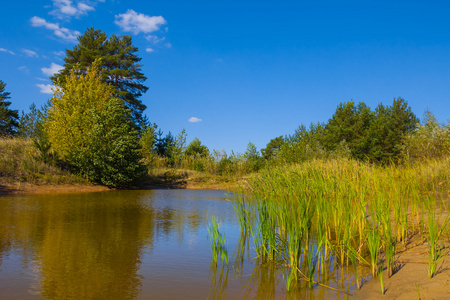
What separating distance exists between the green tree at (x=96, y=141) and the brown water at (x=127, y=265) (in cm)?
1251

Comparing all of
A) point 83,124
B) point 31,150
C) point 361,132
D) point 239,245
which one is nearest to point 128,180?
point 83,124

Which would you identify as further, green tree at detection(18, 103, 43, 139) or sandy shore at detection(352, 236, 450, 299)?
green tree at detection(18, 103, 43, 139)

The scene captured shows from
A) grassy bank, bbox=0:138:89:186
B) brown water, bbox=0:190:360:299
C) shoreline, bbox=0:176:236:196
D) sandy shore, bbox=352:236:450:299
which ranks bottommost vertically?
brown water, bbox=0:190:360:299

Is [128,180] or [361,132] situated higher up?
[361,132]

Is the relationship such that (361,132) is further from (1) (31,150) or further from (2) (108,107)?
(1) (31,150)

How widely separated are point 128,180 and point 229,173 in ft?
30.7

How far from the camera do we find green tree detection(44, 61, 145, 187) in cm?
2073

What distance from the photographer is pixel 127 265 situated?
482cm

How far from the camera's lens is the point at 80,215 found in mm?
9578

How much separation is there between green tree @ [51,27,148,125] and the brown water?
1298 inches

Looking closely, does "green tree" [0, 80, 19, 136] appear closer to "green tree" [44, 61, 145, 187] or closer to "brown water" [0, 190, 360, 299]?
"green tree" [44, 61, 145, 187]

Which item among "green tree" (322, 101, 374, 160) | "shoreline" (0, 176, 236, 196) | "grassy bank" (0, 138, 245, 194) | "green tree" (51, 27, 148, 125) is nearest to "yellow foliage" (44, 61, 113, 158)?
"grassy bank" (0, 138, 245, 194)

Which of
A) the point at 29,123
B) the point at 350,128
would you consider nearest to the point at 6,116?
the point at 29,123

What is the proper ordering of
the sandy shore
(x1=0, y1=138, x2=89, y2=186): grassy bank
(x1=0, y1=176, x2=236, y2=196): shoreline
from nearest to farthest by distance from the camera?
1. the sandy shore
2. (x1=0, y1=176, x2=236, y2=196): shoreline
3. (x1=0, y1=138, x2=89, y2=186): grassy bank
